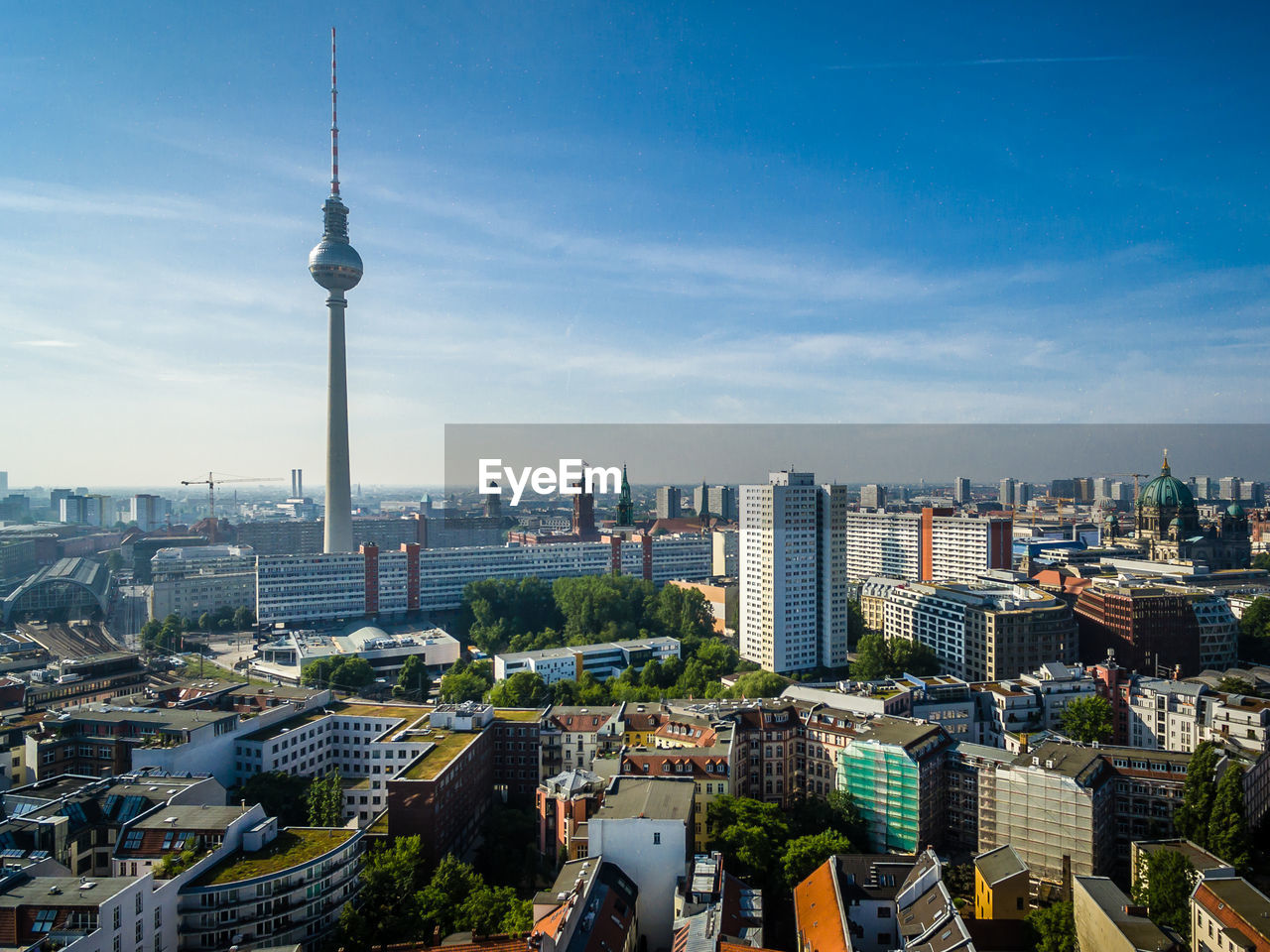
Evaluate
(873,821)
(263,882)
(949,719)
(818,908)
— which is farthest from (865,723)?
(263,882)

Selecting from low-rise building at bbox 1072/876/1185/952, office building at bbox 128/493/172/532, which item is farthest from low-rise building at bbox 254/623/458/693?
office building at bbox 128/493/172/532

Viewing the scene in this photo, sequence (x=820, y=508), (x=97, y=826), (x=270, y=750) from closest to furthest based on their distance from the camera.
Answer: (x=97, y=826)
(x=270, y=750)
(x=820, y=508)

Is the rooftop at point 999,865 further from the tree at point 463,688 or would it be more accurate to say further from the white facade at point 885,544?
the white facade at point 885,544

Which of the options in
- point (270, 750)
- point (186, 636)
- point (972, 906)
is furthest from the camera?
point (186, 636)

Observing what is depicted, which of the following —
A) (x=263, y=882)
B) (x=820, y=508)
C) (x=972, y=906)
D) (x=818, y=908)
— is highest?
(x=820, y=508)

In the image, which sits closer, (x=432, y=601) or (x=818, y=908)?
(x=818, y=908)

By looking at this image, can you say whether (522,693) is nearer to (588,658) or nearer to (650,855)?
(588,658)

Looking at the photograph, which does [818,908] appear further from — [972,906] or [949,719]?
[949,719]
